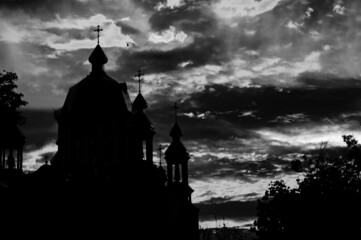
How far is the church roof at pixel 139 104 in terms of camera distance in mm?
49453

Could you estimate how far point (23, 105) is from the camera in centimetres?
3388

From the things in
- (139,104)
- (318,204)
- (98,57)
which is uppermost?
(98,57)

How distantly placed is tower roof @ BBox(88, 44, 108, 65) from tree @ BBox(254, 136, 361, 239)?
793 inches

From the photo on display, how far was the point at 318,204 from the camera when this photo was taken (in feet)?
102

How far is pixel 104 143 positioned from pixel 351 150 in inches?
775

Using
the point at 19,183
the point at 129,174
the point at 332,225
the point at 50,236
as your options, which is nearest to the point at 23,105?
the point at 19,183

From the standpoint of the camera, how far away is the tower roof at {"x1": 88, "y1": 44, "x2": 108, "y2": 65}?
155 ft

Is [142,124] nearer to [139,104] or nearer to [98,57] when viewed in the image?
[139,104]

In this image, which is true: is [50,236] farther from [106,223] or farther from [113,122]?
[113,122]

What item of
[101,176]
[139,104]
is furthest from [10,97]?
[139,104]

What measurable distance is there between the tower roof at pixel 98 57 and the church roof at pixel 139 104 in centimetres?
418

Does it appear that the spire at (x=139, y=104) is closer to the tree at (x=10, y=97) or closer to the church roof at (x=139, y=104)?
the church roof at (x=139, y=104)

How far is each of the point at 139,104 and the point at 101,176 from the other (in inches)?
459

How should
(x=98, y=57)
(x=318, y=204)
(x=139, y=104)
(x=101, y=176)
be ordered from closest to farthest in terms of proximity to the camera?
(x=318, y=204) → (x=101, y=176) → (x=98, y=57) → (x=139, y=104)
